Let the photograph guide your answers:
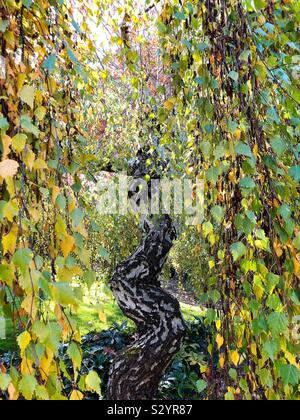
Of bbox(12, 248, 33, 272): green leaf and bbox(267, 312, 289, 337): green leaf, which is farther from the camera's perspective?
bbox(267, 312, 289, 337): green leaf

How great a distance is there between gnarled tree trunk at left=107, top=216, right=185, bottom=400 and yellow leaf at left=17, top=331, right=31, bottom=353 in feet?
7.43

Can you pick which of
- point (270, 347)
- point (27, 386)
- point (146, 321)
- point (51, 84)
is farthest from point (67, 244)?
point (146, 321)

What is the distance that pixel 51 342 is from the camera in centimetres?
74

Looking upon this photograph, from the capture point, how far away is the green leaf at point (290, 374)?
3.12 ft

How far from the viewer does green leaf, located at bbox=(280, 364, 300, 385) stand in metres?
0.95

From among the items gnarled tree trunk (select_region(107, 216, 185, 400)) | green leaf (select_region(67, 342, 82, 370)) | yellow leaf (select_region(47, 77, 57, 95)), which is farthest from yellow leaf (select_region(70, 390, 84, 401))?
gnarled tree trunk (select_region(107, 216, 185, 400))

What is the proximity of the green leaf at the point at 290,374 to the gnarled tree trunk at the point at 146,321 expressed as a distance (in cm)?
204

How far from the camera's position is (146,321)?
3.08 m

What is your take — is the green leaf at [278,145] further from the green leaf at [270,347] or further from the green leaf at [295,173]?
the green leaf at [270,347]

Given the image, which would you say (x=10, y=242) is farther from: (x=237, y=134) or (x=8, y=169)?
(x=237, y=134)

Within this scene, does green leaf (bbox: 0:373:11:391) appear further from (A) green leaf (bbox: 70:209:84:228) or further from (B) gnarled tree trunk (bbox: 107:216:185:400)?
(B) gnarled tree trunk (bbox: 107:216:185:400)
